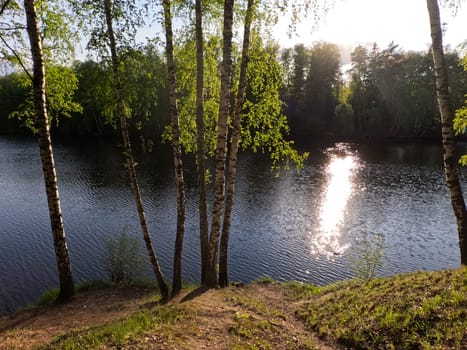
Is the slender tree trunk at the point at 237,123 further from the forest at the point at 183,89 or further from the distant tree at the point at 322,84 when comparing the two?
the distant tree at the point at 322,84

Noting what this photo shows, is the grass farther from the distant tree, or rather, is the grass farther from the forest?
the distant tree

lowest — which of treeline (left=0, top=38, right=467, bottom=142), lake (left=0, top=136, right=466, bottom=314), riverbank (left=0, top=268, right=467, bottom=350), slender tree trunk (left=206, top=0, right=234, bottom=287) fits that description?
lake (left=0, top=136, right=466, bottom=314)

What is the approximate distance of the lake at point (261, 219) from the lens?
18828 mm

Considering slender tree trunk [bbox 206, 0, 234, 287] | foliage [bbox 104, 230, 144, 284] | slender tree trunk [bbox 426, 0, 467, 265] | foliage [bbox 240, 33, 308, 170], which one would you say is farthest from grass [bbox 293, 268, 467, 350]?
foliage [bbox 104, 230, 144, 284]

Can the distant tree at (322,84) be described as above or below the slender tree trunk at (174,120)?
above

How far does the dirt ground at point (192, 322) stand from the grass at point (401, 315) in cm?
64

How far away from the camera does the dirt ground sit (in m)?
6.95

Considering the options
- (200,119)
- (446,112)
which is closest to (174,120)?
(200,119)

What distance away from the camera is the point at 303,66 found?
77500mm

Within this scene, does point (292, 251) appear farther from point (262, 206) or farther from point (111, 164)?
point (111, 164)

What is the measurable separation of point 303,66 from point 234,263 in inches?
2651

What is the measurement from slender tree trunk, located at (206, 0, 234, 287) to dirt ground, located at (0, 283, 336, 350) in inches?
44.2

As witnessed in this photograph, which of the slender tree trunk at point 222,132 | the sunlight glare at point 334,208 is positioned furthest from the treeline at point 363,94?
the slender tree trunk at point 222,132

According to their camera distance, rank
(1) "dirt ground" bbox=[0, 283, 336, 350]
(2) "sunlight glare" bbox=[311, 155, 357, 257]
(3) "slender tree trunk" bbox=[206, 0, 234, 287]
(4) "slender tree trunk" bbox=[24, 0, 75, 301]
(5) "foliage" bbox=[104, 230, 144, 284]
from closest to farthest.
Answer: (1) "dirt ground" bbox=[0, 283, 336, 350]
(4) "slender tree trunk" bbox=[24, 0, 75, 301]
(3) "slender tree trunk" bbox=[206, 0, 234, 287]
(5) "foliage" bbox=[104, 230, 144, 284]
(2) "sunlight glare" bbox=[311, 155, 357, 257]
